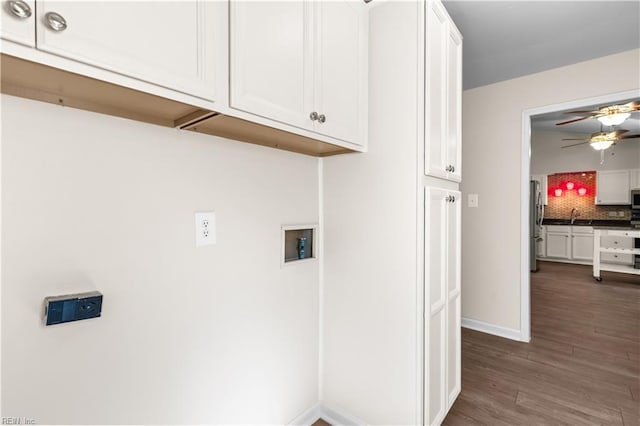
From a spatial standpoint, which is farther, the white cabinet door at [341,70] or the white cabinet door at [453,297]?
the white cabinet door at [453,297]

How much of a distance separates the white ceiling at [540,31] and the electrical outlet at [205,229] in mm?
1886

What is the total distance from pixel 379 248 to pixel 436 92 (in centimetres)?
87

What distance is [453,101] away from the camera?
1.80 metres

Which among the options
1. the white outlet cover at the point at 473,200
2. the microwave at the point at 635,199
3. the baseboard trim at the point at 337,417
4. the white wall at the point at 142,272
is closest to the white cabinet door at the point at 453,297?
the baseboard trim at the point at 337,417

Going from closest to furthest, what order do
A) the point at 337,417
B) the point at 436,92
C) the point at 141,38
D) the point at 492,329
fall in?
the point at 141,38
the point at 436,92
the point at 337,417
the point at 492,329

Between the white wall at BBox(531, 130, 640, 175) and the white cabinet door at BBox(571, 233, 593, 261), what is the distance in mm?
1507

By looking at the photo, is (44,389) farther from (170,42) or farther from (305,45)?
(305,45)

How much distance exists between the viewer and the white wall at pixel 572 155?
6.27m

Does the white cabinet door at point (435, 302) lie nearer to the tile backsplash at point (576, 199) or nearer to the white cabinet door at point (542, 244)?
the white cabinet door at point (542, 244)

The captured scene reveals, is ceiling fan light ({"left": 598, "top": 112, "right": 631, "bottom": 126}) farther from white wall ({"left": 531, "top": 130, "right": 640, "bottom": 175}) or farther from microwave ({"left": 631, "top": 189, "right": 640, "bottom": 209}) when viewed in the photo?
microwave ({"left": 631, "top": 189, "right": 640, "bottom": 209})

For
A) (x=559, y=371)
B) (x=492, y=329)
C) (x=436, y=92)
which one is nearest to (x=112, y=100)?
(x=436, y=92)

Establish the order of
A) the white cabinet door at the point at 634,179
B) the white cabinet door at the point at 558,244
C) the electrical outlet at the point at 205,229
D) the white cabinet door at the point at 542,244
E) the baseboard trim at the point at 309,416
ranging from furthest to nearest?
1. the white cabinet door at the point at 542,244
2. the white cabinet door at the point at 558,244
3. the white cabinet door at the point at 634,179
4. the baseboard trim at the point at 309,416
5. the electrical outlet at the point at 205,229

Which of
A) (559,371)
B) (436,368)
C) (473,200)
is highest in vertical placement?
A: (473,200)

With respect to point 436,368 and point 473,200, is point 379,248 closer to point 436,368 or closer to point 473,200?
point 436,368
